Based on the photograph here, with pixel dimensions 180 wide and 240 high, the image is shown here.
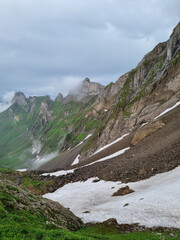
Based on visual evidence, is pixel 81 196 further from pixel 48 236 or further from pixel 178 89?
pixel 178 89

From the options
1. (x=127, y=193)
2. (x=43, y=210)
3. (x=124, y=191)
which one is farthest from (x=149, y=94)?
(x=43, y=210)

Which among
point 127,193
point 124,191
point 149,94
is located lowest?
point 127,193

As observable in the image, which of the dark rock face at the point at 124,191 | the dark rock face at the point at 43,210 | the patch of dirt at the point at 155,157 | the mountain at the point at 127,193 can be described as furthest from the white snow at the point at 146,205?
the dark rock face at the point at 43,210

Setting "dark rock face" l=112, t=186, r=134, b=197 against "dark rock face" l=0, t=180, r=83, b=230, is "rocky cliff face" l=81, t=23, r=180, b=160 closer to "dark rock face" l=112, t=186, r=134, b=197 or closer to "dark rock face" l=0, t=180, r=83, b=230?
"dark rock face" l=112, t=186, r=134, b=197

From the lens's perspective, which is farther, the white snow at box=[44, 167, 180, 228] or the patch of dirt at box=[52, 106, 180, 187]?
the patch of dirt at box=[52, 106, 180, 187]

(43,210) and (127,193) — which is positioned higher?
(43,210)

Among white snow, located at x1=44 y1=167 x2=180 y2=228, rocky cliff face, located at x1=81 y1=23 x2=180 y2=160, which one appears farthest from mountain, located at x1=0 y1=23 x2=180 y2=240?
rocky cliff face, located at x1=81 y1=23 x2=180 y2=160

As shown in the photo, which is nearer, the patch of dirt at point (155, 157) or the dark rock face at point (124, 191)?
the dark rock face at point (124, 191)

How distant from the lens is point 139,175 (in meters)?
33.8

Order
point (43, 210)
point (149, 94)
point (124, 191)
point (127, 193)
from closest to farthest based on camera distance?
point (43, 210), point (127, 193), point (124, 191), point (149, 94)

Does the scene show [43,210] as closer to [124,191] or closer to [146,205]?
[146,205]

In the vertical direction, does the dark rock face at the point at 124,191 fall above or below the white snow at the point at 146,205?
below

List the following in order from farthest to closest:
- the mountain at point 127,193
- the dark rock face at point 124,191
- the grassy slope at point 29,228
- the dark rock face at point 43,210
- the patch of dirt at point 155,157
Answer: the patch of dirt at point 155,157
the dark rock face at point 124,191
the dark rock face at point 43,210
the mountain at point 127,193
the grassy slope at point 29,228

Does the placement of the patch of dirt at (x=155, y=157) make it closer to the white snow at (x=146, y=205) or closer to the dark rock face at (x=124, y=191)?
the white snow at (x=146, y=205)
